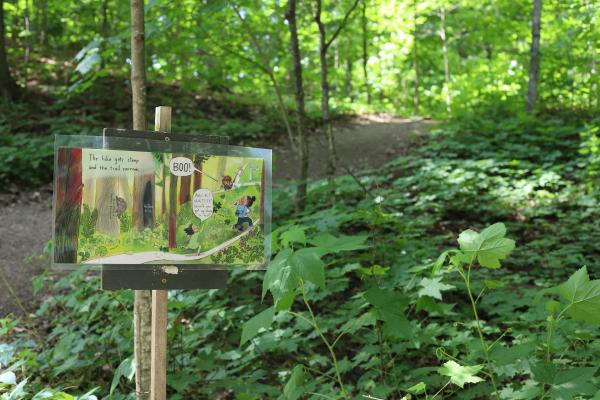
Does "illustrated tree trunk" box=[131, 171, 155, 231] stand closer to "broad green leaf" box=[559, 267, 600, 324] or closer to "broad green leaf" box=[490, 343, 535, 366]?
"broad green leaf" box=[490, 343, 535, 366]

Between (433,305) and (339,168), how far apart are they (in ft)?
24.8

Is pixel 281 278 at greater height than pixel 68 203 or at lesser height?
lesser

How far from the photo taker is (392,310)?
2.09 m

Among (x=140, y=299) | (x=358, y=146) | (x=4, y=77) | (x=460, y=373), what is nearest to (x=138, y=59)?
(x=140, y=299)

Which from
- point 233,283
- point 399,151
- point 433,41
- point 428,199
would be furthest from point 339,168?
point 433,41

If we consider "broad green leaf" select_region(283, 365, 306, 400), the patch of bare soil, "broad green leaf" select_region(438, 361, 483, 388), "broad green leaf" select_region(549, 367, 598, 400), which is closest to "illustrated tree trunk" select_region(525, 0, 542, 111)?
the patch of bare soil

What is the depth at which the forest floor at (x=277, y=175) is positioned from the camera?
5590 mm

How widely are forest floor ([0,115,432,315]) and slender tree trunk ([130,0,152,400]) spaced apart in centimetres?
172

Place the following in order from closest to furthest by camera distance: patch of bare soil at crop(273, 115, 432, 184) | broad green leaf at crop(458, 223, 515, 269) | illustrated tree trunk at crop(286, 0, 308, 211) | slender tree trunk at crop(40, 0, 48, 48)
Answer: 1. broad green leaf at crop(458, 223, 515, 269)
2. illustrated tree trunk at crop(286, 0, 308, 211)
3. patch of bare soil at crop(273, 115, 432, 184)
4. slender tree trunk at crop(40, 0, 48, 48)

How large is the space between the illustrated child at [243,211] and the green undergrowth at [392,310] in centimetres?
17

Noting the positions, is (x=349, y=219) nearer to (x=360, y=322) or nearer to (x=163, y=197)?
(x=360, y=322)

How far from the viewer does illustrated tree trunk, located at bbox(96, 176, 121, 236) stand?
76.1 inches

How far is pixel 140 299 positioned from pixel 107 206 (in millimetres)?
720

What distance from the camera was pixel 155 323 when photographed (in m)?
2.11
